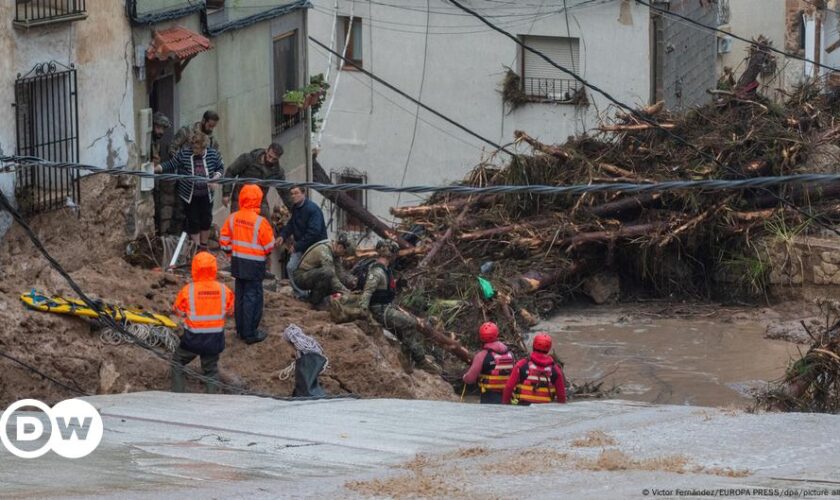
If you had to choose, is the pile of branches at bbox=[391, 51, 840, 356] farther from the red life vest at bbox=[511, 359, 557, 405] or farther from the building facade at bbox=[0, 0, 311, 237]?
the red life vest at bbox=[511, 359, 557, 405]

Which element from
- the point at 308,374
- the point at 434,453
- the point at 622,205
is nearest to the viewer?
the point at 434,453

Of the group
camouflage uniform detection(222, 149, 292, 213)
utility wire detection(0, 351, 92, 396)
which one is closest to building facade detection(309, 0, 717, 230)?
camouflage uniform detection(222, 149, 292, 213)

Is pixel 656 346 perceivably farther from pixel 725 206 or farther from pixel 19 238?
pixel 19 238

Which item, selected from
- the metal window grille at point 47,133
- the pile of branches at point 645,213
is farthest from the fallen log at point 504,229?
the metal window grille at point 47,133

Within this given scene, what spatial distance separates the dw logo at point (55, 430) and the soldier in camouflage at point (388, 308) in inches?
160

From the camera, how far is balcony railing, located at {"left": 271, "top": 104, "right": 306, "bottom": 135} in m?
21.0

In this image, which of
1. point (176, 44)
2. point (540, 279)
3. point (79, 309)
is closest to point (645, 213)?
point (540, 279)

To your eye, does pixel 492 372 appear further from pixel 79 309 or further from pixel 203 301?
pixel 79 309

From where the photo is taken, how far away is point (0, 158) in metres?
12.7

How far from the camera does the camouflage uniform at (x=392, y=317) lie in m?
14.7

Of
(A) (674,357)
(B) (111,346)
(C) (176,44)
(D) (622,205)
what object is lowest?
(A) (674,357)

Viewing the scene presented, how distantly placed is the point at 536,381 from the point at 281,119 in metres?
10.1

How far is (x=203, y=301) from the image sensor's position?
12.4 m

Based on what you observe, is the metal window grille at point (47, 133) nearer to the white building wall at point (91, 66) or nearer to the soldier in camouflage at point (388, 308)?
the white building wall at point (91, 66)
